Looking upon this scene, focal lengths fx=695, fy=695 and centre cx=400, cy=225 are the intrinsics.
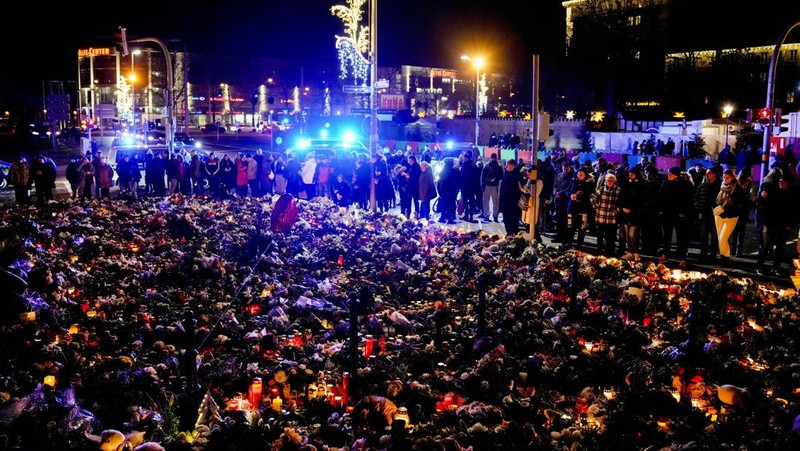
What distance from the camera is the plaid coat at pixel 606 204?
48.9ft

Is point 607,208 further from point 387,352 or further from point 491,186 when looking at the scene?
point 387,352

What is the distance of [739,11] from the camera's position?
70.3 metres

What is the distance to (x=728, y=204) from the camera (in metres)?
13.8

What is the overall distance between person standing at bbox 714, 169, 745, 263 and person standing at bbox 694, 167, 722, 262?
17 centimetres

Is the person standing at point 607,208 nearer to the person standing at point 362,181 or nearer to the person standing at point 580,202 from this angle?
the person standing at point 580,202

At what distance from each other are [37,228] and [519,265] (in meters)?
10.2

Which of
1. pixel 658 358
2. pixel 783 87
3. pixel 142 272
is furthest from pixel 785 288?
pixel 783 87

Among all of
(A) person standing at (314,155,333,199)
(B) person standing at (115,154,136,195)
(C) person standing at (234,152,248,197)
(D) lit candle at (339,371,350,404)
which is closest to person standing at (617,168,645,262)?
(D) lit candle at (339,371,350,404)

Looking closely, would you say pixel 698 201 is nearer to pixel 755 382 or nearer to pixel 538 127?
pixel 538 127

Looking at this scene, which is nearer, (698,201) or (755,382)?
(755,382)

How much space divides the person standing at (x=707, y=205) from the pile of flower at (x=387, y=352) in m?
1.66

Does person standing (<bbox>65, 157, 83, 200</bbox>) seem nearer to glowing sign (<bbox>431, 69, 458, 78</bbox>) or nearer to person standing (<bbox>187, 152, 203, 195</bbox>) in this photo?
person standing (<bbox>187, 152, 203, 195</bbox>)

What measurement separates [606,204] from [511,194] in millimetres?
2589

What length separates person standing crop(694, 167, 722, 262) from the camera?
46.2 feet
